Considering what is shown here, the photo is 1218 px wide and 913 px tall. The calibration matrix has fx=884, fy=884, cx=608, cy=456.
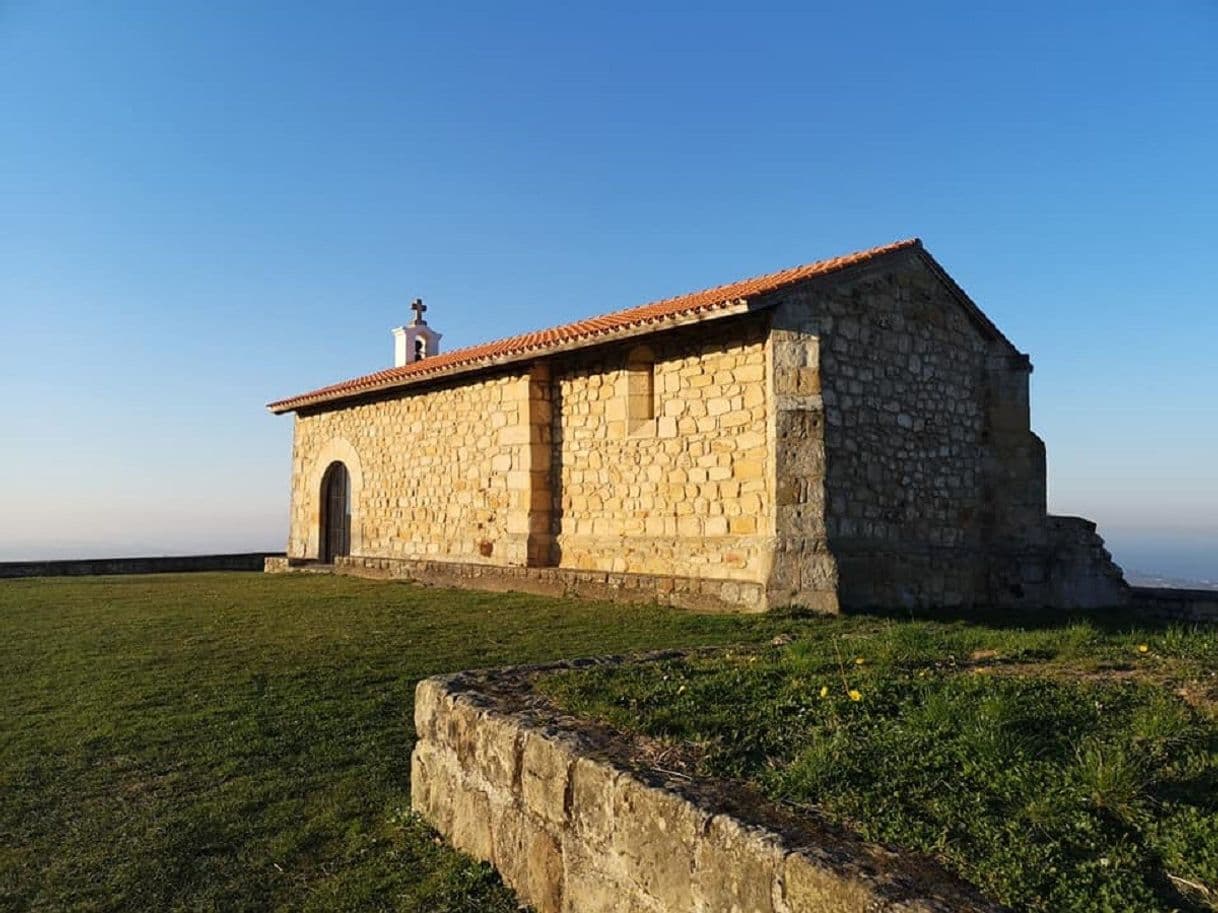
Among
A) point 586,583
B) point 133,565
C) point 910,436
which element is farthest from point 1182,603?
point 133,565

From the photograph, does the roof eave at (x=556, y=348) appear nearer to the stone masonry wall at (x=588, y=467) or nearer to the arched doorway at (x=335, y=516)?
the stone masonry wall at (x=588, y=467)

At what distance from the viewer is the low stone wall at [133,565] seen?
63.6 feet

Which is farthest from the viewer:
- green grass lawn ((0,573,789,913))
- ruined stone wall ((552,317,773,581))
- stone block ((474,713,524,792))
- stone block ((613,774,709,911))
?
ruined stone wall ((552,317,773,581))

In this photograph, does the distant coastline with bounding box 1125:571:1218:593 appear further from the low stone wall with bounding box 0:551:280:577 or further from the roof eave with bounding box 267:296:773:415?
the low stone wall with bounding box 0:551:280:577

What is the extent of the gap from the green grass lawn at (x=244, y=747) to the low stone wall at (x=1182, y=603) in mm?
7645

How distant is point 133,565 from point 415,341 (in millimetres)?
8376

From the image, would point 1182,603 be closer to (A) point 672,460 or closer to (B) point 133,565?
(A) point 672,460

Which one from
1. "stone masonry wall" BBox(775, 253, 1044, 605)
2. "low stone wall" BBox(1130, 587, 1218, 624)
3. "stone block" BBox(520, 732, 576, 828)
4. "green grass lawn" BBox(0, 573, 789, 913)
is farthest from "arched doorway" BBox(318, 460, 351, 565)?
"stone block" BBox(520, 732, 576, 828)

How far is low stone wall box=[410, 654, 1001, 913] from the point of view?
234 centimetres

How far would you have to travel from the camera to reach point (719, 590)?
32.9 ft

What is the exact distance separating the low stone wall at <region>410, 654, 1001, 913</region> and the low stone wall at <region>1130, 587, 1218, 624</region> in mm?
12108

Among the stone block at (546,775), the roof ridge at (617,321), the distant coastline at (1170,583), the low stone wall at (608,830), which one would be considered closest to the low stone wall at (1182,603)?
the distant coastline at (1170,583)

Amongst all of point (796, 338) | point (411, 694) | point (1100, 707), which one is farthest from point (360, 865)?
point (796, 338)

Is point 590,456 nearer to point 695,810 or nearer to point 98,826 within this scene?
point 98,826
